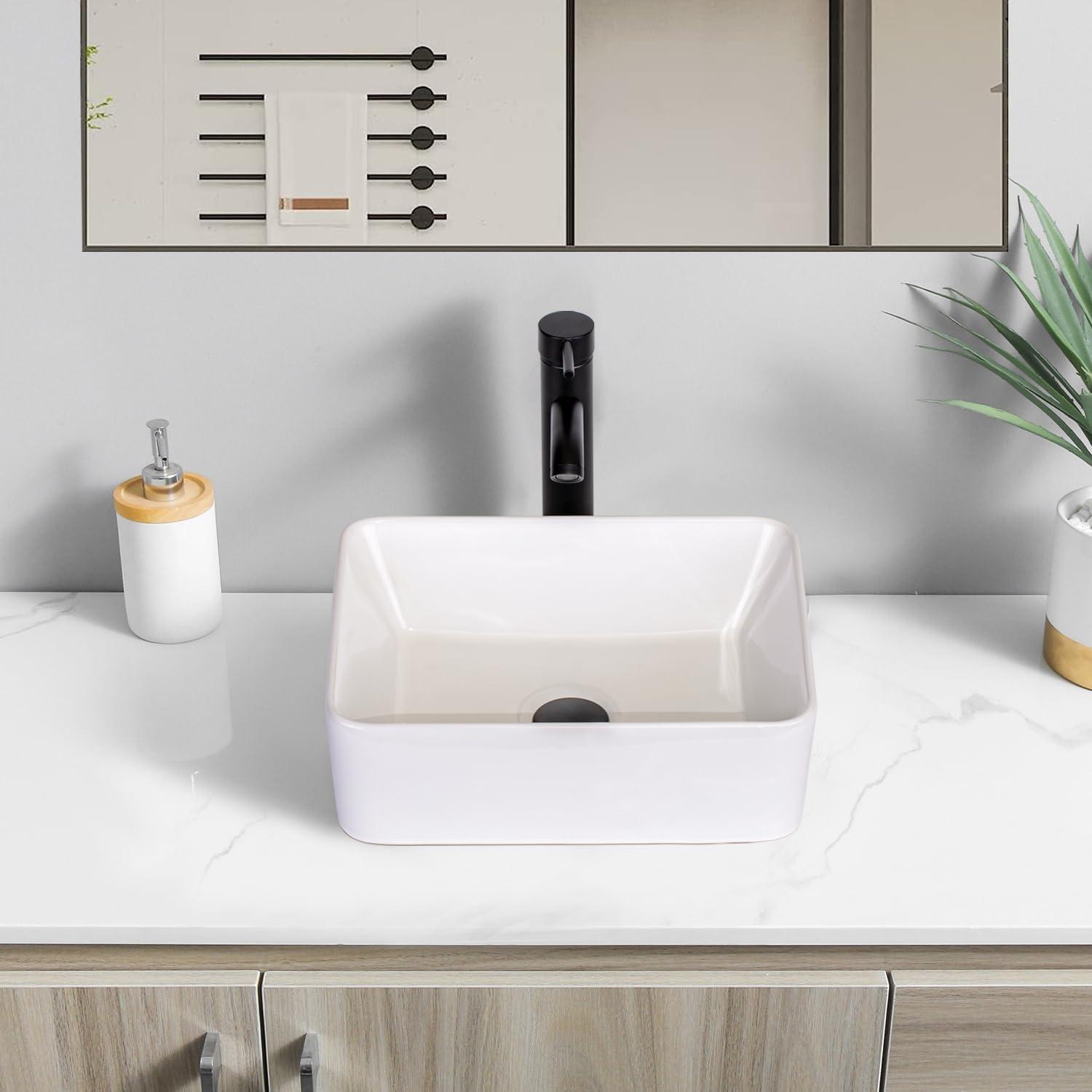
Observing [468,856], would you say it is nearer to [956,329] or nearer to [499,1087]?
[499,1087]

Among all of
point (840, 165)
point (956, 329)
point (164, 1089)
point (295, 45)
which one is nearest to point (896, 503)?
point (956, 329)

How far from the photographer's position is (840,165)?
111 centimetres

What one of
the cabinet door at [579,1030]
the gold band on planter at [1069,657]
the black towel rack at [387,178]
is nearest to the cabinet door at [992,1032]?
the cabinet door at [579,1030]

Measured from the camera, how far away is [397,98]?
3.59 ft

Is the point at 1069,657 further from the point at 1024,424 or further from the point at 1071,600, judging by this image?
the point at 1024,424

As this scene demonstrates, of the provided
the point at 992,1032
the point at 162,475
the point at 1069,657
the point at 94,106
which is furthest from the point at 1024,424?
the point at 94,106

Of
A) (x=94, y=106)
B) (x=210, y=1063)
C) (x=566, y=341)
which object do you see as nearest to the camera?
(x=210, y=1063)

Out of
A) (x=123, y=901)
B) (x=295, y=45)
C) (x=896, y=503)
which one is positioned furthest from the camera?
(x=896, y=503)

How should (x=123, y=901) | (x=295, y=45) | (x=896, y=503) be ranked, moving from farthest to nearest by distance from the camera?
1. (x=896, y=503)
2. (x=295, y=45)
3. (x=123, y=901)

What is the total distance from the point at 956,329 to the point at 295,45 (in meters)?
0.70

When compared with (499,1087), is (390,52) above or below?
above

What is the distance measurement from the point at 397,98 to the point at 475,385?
283mm

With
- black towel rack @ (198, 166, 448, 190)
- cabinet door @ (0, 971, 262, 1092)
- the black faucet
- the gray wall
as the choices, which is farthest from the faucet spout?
cabinet door @ (0, 971, 262, 1092)

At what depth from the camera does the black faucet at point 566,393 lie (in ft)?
3.32
